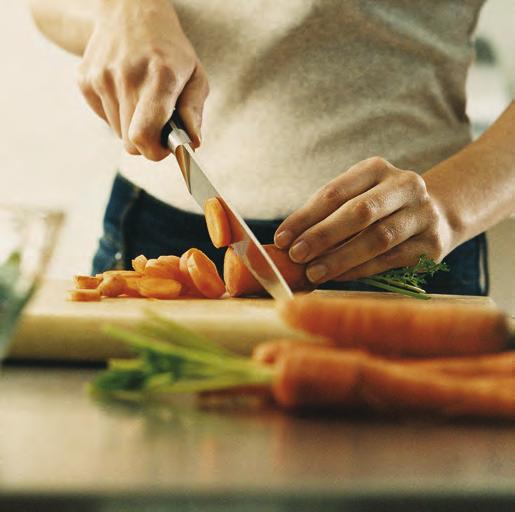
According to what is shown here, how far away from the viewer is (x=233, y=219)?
1.34 m

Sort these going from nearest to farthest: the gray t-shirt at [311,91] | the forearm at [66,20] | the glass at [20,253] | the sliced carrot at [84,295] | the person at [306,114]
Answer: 1. the glass at [20,253]
2. the sliced carrot at [84,295]
3. the person at [306,114]
4. the gray t-shirt at [311,91]
5. the forearm at [66,20]

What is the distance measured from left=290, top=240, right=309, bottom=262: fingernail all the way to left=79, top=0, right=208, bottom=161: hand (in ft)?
0.96

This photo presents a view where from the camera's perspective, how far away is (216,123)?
1906 millimetres

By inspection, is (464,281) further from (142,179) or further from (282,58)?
(142,179)

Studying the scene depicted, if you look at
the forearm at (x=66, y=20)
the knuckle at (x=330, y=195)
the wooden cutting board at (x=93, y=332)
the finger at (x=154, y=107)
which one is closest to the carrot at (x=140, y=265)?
the finger at (x=154, y=107)

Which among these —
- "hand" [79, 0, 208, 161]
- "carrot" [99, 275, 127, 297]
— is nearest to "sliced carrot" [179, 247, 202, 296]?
"carrot" [99, 275, 127, 297]

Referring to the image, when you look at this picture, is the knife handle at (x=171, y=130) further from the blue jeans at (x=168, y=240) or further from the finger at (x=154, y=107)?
the blue jeans at (x=168, y=240)

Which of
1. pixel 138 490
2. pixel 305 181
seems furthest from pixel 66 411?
pixel 305 181

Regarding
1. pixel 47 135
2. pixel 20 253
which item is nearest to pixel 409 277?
pixel 20 253

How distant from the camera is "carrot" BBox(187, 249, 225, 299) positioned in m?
1.39

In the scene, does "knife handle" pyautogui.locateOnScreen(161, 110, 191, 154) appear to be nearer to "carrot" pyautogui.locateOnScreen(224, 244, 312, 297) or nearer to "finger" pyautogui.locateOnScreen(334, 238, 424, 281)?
"carrot" pyautogui.locateOnScreen(224, 244, 312, 297)

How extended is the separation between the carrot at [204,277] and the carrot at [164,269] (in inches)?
1.5

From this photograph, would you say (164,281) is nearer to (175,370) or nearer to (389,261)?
(389,261)

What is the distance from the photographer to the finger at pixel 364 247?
1422mm
